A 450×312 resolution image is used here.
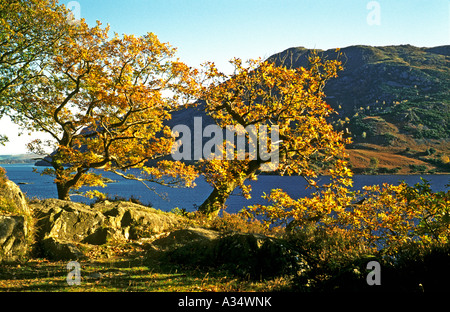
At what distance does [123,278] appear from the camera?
9.62 meters

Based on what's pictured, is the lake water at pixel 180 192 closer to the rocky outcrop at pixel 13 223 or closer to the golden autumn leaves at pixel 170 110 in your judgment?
the golden autumn leaves at pixel 170 110

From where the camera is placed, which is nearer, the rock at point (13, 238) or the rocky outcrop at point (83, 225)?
the rock at point (13, 238)

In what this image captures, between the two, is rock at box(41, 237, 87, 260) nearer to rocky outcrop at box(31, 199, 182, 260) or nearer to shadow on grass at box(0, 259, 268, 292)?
rocky outcrop at box(31, 199, 182, 260)

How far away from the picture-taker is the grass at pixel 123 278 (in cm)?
843

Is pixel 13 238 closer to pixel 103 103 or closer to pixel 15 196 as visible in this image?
pixel 15 196

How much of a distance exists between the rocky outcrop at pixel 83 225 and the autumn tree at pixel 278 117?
422 cm

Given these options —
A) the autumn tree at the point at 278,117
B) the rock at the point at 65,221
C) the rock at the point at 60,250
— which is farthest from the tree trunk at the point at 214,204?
the rock at the point at 60,250

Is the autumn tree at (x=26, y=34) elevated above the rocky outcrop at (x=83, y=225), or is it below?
above

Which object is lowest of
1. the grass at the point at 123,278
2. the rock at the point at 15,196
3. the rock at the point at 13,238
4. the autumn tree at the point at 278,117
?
the grass at the point at 123,278

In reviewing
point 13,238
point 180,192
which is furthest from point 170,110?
point 180,192

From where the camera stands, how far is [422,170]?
148 metres

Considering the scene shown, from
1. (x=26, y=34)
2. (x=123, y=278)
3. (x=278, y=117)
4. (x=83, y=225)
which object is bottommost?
(x=123, y=278)

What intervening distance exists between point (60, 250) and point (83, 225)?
2.53m
